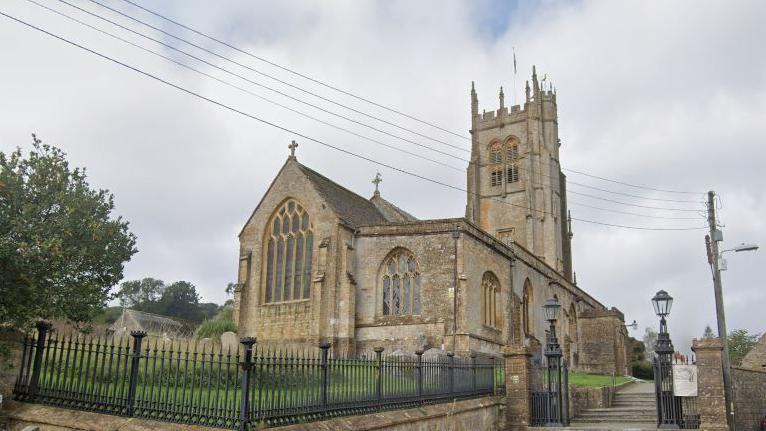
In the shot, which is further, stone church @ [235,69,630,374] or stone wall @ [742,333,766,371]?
stone wall @ [742,333,766,371]

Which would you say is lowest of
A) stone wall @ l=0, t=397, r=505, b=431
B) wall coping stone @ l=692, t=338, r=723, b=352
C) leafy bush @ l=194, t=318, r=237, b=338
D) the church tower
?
stone wall @ l=0, t=397, r=505, b=431

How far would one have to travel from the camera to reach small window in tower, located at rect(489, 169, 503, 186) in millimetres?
60047

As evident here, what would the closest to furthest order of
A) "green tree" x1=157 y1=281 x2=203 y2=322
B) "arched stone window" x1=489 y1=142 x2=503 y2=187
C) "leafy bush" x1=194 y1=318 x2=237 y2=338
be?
"leafy bush" x1=194 y1=318 x2=237 y2=338
"arched stone window" x1=489 y1=142 x2=503 y2=187
"green tree" x1=157 y1=281 x2=203 y2=322

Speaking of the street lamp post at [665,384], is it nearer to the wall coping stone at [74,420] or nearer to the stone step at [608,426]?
the stone step at [608,426]

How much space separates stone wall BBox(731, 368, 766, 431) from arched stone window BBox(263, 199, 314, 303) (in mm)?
17338

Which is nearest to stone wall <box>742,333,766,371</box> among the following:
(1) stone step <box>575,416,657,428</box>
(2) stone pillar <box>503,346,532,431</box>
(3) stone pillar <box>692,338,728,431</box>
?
(1) stone step <box>575,416,657,428</box>

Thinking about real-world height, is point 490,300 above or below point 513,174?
below

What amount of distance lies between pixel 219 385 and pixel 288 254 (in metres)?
21.0

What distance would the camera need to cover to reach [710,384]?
16984 mm

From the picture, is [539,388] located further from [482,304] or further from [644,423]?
[482,304]

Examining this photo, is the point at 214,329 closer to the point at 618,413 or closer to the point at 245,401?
the point at 618,413

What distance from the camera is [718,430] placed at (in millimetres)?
16625

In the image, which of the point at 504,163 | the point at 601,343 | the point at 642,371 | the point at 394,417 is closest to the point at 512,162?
the point at 504,163

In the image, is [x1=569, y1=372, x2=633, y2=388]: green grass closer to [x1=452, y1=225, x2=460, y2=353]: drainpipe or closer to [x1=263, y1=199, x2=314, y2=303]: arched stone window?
[x1=452, y1=225, x2=460, y2=353]: drainpipe
